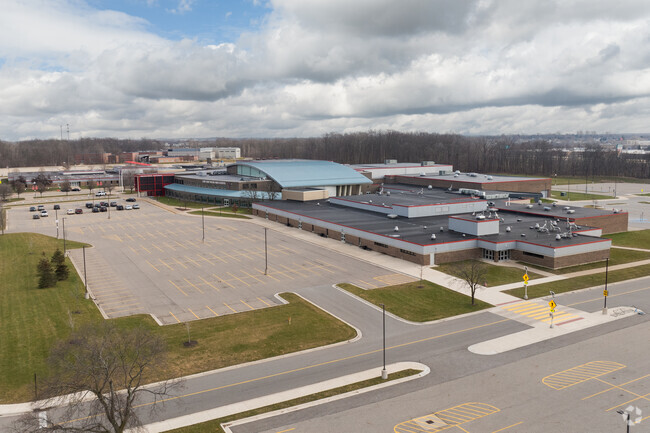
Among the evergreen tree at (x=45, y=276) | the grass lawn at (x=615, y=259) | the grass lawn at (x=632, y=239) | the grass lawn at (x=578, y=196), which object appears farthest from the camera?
the grass lawn at (x=578, y=196)

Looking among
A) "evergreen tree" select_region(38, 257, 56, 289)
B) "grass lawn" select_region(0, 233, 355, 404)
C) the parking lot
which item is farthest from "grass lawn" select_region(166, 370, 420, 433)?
"evergreen tree" select_region(38, 257, 56, 289)

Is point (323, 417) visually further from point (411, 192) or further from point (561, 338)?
point (411, 192)

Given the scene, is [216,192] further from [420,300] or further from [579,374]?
[579,374]

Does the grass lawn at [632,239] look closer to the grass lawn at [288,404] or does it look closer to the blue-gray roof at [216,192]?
the grass lawn at [288,404]

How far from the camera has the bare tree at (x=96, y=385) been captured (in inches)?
837

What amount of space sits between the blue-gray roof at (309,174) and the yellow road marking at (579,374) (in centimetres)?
8561

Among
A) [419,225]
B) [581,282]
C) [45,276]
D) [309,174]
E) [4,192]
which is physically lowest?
[581,282]

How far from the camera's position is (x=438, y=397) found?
27.5m

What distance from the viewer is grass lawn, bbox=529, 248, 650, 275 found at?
54375 millimetres

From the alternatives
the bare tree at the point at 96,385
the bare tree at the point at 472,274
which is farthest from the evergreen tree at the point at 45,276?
the bare tree at the point at 472,274

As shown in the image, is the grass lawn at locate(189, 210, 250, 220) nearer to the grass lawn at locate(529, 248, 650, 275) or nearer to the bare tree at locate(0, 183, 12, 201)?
the bare tree at locate(0, 183, 12, 201)

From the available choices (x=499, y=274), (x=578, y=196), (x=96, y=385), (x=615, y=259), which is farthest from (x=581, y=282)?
(x=578, y=196)

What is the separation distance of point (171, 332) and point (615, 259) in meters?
55.1

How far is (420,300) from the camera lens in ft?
147
